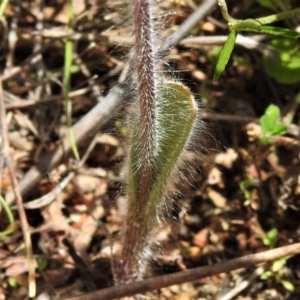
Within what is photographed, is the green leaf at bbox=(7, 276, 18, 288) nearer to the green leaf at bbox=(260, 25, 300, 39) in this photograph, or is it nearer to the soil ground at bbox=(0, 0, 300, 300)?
the soil ground at bbox=(0, 0, 300, 300)

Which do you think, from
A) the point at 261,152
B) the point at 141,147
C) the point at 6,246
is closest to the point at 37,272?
the point at 6,246

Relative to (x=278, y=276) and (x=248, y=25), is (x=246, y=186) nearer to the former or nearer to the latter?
(x=278, y=276)

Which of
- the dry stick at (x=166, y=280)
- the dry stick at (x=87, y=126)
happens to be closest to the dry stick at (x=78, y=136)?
the dry stick at (x=87, y=126)

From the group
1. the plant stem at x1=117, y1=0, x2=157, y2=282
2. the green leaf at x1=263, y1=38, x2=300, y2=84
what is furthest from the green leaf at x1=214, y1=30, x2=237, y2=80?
the green leaf at x1=263, y1=38, x2=300, y2=84

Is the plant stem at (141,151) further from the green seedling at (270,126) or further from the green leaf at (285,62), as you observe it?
the green leaf at (285,62)

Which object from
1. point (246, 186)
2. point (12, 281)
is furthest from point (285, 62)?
point (12, 281)

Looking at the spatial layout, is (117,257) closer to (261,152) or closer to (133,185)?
(133,185)
